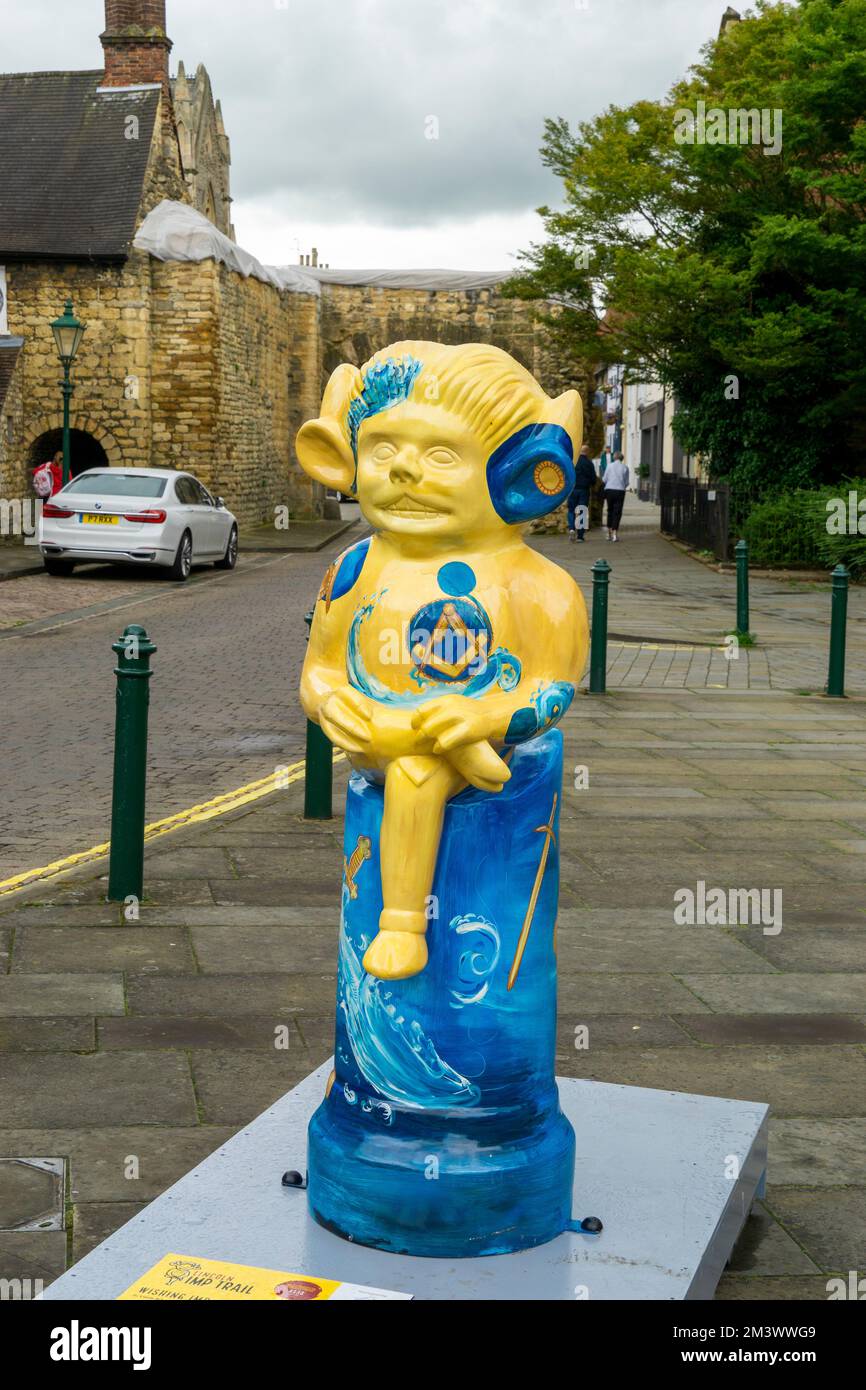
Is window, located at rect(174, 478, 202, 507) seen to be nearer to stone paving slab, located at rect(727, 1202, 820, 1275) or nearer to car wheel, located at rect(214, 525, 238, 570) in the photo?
car wheel, located at rect(214, 525, 238, 570)

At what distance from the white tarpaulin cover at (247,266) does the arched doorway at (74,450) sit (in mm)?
3831

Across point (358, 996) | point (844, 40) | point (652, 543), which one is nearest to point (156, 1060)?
point (358, 996)

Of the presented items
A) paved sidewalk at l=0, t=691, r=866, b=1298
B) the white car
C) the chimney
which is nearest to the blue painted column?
paved sidewalk at l=0, t=691, r=866, b=1298

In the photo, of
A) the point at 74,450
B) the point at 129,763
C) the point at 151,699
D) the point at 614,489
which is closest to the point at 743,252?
the point at 614,489

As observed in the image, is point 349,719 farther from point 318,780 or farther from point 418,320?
point 418,320

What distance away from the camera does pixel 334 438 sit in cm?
336

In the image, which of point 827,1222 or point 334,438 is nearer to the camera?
point 334,438

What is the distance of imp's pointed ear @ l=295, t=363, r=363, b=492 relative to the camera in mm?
3361

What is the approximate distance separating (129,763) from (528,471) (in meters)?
3.23

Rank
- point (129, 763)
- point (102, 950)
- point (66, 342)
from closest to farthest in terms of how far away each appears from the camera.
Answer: point (102, 950) → point (129, 763) → point (66, 342)

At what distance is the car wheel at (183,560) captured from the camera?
21406 millimetres

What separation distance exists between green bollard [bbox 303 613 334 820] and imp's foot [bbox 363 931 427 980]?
4203 mm

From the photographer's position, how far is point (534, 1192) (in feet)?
10.5

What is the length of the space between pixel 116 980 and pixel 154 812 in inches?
113
